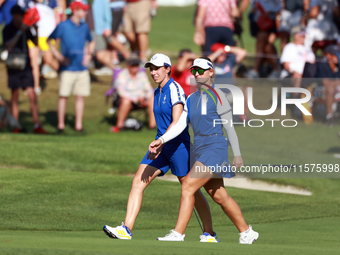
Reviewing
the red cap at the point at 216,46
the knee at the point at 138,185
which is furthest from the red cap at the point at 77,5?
the knee at the point at 138,185

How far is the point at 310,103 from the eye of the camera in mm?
14086

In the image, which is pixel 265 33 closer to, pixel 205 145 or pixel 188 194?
pixel 205 145

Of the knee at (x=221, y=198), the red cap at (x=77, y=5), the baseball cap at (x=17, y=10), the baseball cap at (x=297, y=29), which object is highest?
the red cap at (x=77, y=5)

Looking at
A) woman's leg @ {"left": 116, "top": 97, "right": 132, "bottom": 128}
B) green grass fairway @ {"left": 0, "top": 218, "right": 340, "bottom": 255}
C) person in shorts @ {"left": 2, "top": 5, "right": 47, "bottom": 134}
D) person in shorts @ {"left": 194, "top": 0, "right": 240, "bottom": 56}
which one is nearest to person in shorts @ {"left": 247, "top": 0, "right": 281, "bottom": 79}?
person in shorts @ {"left": 194, "top": 0, "right": 240, "bottom": 56}

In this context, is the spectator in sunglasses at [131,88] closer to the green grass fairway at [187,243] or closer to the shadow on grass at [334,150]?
the shadow on grass at [334,150]

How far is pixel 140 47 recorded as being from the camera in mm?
15273

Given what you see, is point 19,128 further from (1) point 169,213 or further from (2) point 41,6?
(1) point 169,213

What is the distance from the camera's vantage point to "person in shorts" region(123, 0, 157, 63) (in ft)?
48.8

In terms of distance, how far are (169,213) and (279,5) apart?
8811 mm

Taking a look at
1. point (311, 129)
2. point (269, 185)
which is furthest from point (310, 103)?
point (269, 185)

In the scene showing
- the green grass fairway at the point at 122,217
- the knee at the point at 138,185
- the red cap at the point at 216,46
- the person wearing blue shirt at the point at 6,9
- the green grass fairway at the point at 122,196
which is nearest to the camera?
the green grass fairway at the point at 122,217

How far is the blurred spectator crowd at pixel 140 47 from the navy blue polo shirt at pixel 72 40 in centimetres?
2

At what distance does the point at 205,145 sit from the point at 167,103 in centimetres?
58

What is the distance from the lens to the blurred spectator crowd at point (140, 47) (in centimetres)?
1295
